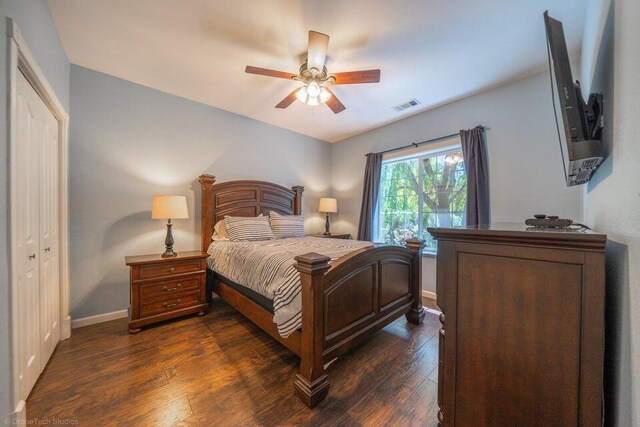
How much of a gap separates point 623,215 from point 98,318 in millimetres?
4041

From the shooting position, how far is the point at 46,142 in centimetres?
191

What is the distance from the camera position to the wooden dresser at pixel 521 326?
735mm

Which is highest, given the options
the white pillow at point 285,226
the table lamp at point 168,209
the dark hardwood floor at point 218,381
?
the table lamp at point 168,209

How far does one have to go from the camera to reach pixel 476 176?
9.78ft

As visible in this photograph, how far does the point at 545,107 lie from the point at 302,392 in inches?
142

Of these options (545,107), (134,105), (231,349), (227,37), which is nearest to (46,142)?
(134,105)

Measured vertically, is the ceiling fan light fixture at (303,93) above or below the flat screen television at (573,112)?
above

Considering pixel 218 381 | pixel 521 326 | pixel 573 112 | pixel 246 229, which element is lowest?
pixel 218 381

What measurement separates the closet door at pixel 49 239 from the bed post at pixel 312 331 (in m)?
2.01

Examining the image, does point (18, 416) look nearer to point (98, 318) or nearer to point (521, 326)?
point (98, 318)

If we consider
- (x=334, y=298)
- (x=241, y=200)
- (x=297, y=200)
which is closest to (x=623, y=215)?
(x=334, y=298)

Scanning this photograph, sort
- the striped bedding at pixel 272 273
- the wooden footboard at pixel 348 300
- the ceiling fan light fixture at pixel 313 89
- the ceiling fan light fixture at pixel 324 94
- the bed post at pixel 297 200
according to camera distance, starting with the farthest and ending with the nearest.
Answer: the bed post at pixel 297 200, the ceiling fan light fixture at pixel 324 94, the ceiling fan light fixture at pixel 313 89, the striped bedding at pixel 272 273, the wooden footboard at pixel 348 300

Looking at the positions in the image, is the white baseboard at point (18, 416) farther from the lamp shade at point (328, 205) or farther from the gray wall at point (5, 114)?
the lamp shade at point (328, 205)

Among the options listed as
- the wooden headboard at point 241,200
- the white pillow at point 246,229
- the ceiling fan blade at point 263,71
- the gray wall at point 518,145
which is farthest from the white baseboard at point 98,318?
the gray wall at point 518,145
